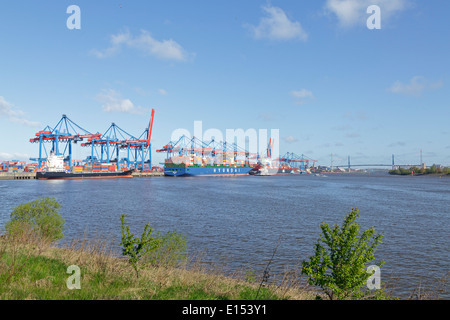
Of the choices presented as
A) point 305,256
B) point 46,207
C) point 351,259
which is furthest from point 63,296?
point 305,256

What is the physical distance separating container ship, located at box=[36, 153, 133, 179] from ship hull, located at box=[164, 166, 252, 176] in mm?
20319

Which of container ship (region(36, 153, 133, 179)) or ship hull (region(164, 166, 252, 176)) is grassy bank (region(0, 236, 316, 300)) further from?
ship hull (region(164, 166, 252, 176))

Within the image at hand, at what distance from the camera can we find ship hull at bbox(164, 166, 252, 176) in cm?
12646

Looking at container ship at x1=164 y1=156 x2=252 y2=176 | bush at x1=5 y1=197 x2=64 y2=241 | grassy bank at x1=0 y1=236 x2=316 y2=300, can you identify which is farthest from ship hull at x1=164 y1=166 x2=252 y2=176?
grassy bank at x1=0 y1=236 x2=316 y2=300

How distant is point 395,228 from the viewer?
23.3 m

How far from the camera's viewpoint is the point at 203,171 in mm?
133375

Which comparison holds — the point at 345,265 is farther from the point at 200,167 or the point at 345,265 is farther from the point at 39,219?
the point at 200,167

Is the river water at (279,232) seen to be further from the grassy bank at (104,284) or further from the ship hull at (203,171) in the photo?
the ship hull at (203,171)

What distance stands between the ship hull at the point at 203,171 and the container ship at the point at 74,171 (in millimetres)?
20319

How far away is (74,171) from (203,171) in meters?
50.0

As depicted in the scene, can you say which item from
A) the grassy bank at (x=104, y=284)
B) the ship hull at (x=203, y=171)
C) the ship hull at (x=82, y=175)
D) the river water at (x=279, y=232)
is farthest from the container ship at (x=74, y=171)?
the grassy bank at (x=104, y=284)
